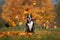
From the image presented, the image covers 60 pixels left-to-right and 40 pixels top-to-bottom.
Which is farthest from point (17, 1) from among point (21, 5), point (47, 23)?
point (47, 23)

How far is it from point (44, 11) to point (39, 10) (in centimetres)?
41

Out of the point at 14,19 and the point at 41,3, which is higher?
the point at 41,3

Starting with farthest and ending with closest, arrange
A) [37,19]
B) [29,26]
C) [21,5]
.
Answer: [21,5], [37,19], [29,26]

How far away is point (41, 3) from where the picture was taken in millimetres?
14062

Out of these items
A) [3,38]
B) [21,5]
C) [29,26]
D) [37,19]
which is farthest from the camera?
[21,5]

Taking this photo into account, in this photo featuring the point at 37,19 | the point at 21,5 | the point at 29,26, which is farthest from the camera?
the point at 21,5

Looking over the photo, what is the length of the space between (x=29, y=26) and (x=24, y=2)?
8020 millimetres

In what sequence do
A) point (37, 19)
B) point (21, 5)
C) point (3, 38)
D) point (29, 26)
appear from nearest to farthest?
1. point (3, 38)
2. point (29, 26)
3. point (37, 19)
4. point (21, 5)

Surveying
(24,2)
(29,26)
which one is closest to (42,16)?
(24,2)

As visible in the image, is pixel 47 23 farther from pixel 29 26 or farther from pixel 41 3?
pixel 29 26

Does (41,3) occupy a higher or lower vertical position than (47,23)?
higher

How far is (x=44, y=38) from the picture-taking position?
545cm

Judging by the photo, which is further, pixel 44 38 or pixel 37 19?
pixel 37 19

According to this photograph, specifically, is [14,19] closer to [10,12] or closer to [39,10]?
[10,12]
